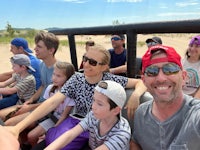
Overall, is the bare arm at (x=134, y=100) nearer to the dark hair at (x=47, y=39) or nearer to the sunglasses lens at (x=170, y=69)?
the sunglasses lens at (x=170, y=69)

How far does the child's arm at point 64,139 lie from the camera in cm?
180

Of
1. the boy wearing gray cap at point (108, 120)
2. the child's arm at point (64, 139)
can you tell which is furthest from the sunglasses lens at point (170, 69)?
the child's arm at point (64, 139)

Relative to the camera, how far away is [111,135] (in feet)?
5.71

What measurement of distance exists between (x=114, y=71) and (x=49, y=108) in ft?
4.05

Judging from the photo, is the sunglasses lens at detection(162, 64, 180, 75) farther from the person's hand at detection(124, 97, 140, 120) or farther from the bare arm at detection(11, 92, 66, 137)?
the bare arm at detection(11, 92, 66, 137)

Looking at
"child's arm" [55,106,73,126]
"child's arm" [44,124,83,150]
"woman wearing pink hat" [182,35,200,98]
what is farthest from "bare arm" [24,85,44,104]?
"woman wearing pink hat" [182,35,200,98]

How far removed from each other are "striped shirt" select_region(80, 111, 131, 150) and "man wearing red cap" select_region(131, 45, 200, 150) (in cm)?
19

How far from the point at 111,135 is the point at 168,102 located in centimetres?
44

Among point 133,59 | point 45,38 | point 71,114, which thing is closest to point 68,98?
point 71,114

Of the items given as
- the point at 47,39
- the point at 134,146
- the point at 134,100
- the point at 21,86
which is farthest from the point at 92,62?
the point at 21,86

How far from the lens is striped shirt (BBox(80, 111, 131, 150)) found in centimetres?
168

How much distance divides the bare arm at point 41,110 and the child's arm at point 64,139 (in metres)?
0.34

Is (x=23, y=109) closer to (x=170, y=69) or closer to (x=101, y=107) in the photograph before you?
(x=101, y=107)

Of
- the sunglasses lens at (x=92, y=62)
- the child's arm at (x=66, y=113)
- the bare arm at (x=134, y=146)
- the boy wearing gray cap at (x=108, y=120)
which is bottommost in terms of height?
the child's arm at (x=66, y=113)
